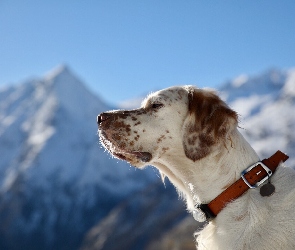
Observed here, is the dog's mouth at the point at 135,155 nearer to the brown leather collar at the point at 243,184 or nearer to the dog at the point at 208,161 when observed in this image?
the dog at the point at 208,161

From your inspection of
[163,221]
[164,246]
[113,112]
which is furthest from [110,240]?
[113,112]

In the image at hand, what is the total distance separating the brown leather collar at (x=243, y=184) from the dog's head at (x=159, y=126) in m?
0.51

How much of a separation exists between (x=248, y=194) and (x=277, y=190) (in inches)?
11.1

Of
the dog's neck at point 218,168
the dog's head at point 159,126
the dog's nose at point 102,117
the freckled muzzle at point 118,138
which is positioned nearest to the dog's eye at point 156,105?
the dog's head at point 159,126

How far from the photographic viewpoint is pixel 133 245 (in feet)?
456

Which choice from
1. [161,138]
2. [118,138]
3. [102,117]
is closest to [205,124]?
[161,138]

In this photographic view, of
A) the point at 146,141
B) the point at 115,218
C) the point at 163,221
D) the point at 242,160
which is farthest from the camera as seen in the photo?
the point at 115,218

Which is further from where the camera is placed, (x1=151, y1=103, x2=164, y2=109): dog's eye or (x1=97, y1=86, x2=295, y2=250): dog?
(x1=151, y1=103, x2=164, y2=109): dog's eye

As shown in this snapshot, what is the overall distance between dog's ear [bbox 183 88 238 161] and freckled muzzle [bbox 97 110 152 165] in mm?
539

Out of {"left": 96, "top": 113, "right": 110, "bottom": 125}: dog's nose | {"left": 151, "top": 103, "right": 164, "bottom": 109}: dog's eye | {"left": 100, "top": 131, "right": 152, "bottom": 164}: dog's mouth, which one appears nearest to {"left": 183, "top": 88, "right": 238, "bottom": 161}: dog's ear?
{"left": 151, "top": 103, "right": 164, "bottom": 109}: dog's eye

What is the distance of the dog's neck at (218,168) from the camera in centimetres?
A: 469

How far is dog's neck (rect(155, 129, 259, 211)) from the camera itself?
469 centimetres

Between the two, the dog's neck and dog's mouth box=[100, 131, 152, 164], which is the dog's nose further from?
the dog's neck

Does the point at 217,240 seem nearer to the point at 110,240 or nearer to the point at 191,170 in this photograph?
the point at 191,170
